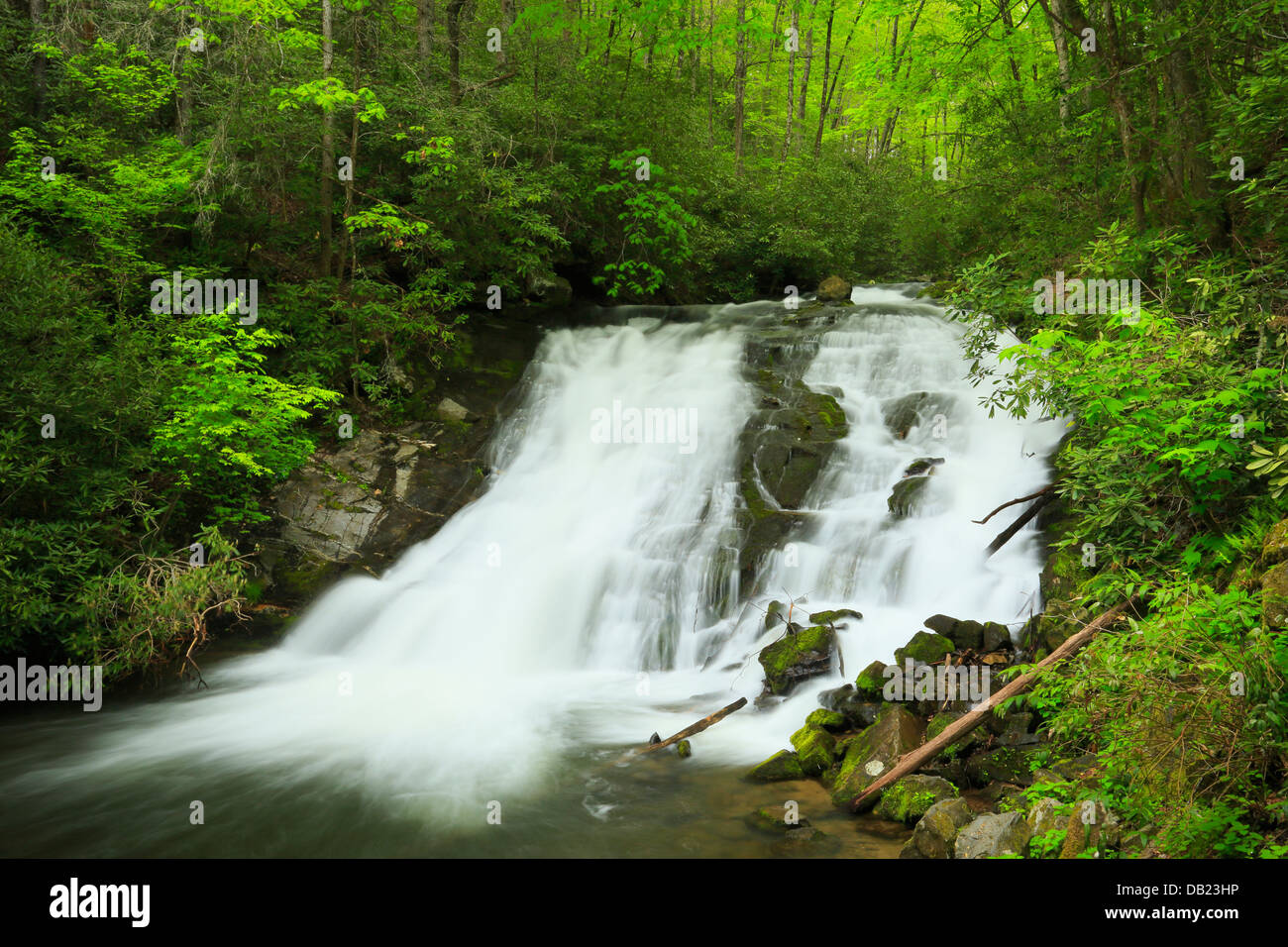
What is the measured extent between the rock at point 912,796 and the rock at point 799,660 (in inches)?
81.2

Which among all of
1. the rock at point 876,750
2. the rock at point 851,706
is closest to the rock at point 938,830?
the rock at point 876,750

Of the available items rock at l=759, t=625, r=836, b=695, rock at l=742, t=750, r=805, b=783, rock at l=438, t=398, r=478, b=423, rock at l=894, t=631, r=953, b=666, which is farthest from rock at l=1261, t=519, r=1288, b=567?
rock at l=438, t=398, r=478, b=423

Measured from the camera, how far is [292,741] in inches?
283

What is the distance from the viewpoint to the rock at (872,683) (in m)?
6.80

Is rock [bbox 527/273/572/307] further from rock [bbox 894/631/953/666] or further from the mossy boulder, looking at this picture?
rock [bbox 894/631/953/666]

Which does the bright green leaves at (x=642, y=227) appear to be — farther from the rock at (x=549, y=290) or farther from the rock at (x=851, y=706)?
the rock at (x=851, y=706)

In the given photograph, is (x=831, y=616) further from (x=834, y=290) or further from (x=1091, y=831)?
(x=834, y=290)

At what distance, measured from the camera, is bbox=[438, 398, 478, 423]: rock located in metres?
12.8

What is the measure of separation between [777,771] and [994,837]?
2.10m

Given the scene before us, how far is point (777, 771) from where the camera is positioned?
20.3 feet

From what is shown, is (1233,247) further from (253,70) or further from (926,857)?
(253,70)

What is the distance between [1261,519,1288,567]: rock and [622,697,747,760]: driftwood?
4204mm

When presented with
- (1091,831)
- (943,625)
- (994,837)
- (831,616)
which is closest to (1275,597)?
(1091,831)
